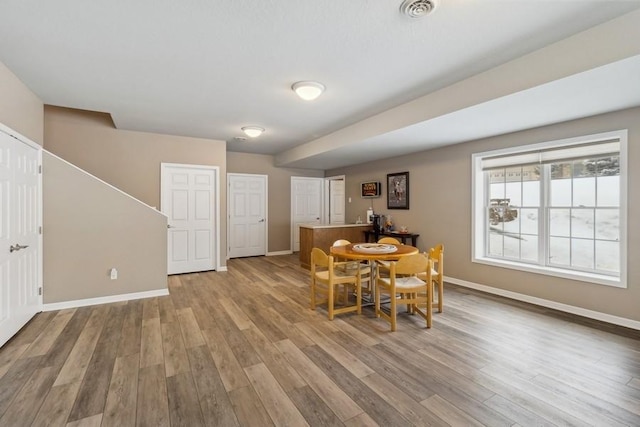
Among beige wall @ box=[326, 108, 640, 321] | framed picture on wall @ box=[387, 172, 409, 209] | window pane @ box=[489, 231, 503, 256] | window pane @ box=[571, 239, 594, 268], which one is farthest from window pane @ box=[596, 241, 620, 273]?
framed picture on wall @ box=[387, 172, 409, 209]

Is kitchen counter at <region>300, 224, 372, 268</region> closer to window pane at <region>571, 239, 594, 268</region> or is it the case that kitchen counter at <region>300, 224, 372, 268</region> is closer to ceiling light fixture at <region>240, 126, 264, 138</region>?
ceiling light fixture at <region>240, 126, 264, 138</region>

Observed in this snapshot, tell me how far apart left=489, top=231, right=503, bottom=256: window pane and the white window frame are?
81mm

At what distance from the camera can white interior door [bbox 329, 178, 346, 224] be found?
793cm

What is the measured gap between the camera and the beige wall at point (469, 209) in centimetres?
299

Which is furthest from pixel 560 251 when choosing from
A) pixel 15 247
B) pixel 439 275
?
pixel 15 247

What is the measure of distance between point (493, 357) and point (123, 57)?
4170 millimetres

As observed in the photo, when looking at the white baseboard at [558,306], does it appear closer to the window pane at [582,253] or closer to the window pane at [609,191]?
the window pane at [582,253]

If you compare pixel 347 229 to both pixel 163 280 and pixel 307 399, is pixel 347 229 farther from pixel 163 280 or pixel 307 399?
pixel 307 399

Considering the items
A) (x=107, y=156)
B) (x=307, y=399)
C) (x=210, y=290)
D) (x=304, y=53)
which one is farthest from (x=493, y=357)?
(x=107, y=156)

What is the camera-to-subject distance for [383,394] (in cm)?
196

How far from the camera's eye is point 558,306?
3521 millimetres

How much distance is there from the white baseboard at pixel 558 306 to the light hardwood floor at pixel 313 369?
0.45 feet

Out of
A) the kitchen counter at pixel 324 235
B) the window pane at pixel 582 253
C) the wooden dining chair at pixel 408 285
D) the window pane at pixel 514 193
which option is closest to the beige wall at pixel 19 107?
the wooden dining chair at pixel 408 285

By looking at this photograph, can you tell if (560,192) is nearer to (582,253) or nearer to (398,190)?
(582,253)
